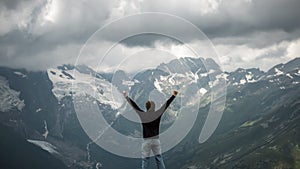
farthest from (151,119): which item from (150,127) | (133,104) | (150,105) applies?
(133,104)

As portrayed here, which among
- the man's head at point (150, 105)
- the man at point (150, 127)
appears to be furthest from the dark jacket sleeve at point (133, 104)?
the man's head at point (150, 105)

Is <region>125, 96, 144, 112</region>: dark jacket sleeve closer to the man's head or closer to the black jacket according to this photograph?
the black jacket

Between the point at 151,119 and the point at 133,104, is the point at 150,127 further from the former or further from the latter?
the point at 133,104

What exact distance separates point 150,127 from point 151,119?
0.47 metres

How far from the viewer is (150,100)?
63.2 ft

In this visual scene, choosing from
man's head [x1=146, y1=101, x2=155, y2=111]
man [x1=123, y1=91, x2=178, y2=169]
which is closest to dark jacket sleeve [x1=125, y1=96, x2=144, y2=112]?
man [x1=123, y1=91, x2=178, y2=169]

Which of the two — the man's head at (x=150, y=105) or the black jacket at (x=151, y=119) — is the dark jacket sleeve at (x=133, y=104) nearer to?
the black jacket at (x=151, y=119)

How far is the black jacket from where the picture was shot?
1895cm

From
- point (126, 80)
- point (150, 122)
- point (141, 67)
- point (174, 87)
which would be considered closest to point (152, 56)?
point (141, 67)

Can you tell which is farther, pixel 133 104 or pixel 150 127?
pixel 133 104

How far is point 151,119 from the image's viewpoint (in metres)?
19.2

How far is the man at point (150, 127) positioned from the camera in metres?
19.0

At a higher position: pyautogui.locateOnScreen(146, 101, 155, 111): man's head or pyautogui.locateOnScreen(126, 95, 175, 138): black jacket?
pyautogui.locateOnScreen(146, 101, 155, 111): man's head

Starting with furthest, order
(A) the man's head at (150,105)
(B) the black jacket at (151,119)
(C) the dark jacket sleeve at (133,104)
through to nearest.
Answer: (C) the dark jacket sleeve at (133,104), (B) the black jacket at (151,119), (A) the man's head at (150,105)
